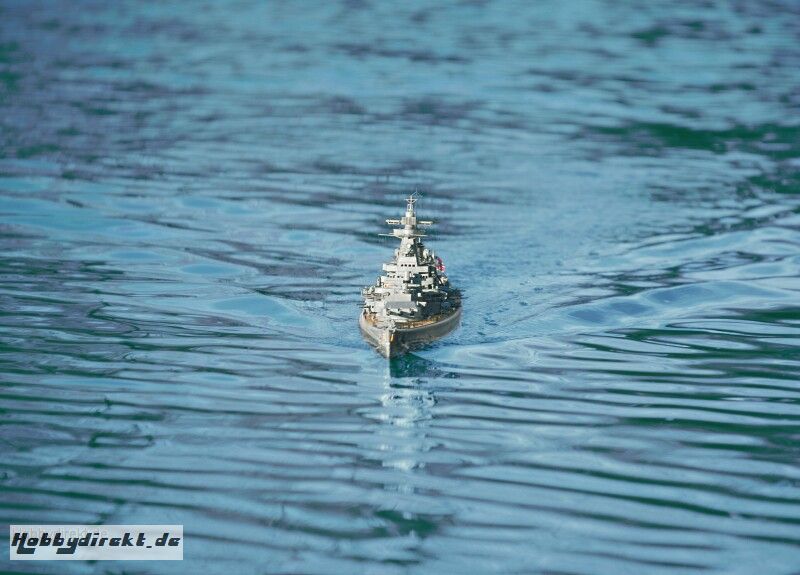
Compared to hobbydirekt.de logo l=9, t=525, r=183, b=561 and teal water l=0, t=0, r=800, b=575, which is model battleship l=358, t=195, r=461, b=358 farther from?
hobbydirekt.de logo l=9, t=525, r=183, b=561

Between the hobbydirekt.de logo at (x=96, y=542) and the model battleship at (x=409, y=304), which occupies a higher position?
the model battleship at (x=409, y=304)

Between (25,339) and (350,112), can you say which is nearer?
(25,339)

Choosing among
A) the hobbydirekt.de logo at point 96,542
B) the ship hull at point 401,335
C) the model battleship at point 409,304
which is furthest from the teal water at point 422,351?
the model battleship at point 409,304

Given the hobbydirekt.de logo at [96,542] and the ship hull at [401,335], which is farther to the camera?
the ship hull at [401,335]

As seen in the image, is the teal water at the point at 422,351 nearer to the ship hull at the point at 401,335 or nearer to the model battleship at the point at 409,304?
the ship hull at the point at 401,335

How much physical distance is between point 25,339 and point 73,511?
21.9 meters

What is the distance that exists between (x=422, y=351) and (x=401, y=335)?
278cm

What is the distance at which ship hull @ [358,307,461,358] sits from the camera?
61.0 m

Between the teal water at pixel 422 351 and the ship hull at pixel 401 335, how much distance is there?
1088 mm

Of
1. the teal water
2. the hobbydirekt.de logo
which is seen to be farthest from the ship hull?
the hobbydirekt.de logo

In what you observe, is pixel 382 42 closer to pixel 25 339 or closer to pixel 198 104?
pixel 198 104

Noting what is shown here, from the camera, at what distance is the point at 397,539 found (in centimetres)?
4338

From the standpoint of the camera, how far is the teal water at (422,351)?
44781 mm

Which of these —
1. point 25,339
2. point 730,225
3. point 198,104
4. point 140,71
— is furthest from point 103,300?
A: point 140,71
